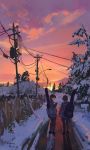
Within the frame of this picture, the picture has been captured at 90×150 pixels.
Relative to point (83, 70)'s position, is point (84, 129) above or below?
below

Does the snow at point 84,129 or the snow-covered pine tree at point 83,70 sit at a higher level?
the snow-covered pine tree at point 83,70

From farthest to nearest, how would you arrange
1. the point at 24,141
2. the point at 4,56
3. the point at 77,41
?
the point at 4,56, the point at 77,41, the point at 24,141

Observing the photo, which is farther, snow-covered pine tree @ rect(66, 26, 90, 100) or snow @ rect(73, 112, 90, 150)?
snow-covered pine tree @ rect(66, 26, 90, 100)

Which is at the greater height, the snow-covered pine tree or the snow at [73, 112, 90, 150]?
the snow-covered pine tree

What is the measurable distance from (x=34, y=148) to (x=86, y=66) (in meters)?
12.1

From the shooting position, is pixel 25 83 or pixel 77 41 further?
pixel 25 83

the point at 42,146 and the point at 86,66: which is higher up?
the point at 86,66

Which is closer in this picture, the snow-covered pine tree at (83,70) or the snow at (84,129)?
the snow at (84,129)

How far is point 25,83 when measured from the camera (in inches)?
6235

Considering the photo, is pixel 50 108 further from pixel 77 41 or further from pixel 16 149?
pixel 77 41

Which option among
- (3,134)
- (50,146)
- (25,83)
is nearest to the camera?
(50,146)

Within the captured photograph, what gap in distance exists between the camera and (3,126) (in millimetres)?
21375

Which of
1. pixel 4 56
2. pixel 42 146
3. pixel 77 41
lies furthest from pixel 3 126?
pixel 4 56

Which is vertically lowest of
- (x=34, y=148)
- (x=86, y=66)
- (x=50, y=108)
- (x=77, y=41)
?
(x=34, y=148)
